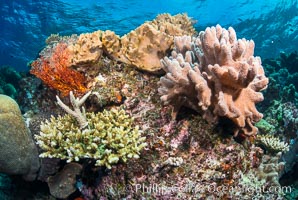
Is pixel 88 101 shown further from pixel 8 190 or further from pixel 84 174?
pixel 8 190

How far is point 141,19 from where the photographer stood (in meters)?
24.0

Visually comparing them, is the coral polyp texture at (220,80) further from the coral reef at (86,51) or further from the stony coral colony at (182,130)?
the coral reef at (86,51)

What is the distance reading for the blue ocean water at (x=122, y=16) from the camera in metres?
20.9

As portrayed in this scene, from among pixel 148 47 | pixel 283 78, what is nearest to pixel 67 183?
pixel 148 47

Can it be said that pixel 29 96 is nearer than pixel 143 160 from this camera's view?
No

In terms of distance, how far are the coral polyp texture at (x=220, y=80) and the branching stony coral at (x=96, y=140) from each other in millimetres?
767

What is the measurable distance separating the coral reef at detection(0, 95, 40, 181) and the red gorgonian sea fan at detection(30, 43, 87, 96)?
0.83m

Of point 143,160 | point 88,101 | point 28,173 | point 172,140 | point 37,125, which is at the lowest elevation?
point 28,173

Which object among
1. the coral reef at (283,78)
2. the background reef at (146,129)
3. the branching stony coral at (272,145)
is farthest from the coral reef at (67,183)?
the coral reef at (283,78)

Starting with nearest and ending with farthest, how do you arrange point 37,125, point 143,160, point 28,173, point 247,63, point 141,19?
point 247,63
point 143,160
point 28,173
point 37,125
point 141,19

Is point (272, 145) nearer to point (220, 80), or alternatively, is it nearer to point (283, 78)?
point (220, 80)

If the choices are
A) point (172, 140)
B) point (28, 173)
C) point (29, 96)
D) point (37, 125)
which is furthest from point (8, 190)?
point (172, 140)

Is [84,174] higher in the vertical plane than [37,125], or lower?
lower

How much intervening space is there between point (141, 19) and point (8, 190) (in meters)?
21.3
